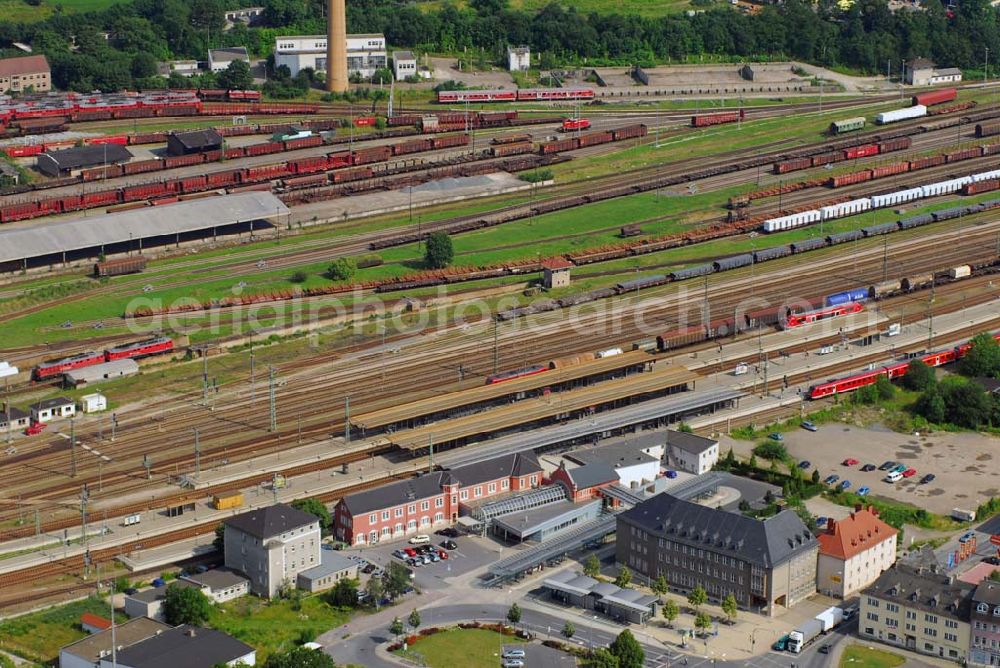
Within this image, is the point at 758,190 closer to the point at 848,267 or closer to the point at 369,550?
the point at 848,267

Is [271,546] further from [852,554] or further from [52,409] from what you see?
[852,554]

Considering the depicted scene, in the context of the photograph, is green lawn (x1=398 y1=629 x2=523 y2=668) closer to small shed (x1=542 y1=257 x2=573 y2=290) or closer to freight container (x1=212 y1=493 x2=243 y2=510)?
freight container (x1=212 y1=493 x2=243 y2=510)

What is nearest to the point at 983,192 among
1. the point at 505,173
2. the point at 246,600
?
the point at 505,173

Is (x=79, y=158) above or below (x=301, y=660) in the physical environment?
above

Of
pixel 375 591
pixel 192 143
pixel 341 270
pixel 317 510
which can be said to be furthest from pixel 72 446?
pixel 192 143

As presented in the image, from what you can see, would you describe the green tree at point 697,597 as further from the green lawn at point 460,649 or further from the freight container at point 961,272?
the freight container at point 961,272

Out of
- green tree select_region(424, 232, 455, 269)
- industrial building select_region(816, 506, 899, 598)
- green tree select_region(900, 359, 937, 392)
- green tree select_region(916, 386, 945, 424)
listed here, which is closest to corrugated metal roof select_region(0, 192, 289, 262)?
green tree select_region(424, 232, 455, 269)
